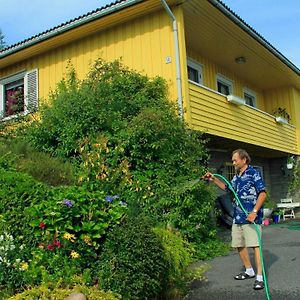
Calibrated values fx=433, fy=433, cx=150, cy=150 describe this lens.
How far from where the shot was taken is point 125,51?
10.6m

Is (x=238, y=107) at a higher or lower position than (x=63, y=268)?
higher

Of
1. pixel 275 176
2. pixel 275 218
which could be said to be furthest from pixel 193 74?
pixel 275 176

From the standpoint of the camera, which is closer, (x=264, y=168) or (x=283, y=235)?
(x=283, y=235)

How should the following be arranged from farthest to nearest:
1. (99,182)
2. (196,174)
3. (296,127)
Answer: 1. (296,127)
2. (196,174)
3. (99,182)

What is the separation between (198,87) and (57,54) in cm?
440

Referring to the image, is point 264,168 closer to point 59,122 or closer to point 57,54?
point 57,54

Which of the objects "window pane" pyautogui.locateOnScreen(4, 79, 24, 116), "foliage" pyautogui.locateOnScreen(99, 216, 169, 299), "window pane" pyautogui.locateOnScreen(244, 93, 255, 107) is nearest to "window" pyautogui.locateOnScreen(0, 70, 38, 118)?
"window pane" pyautogui.locateOnScreen(4, 79, 24, 116)

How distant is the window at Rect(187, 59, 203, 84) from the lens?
40.8 ft

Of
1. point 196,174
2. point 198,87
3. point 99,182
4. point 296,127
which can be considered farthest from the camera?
point 296,127

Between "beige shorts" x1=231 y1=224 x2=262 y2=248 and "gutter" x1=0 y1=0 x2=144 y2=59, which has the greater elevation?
"gutter" x1=0 y1=0 x2=144 y2=59

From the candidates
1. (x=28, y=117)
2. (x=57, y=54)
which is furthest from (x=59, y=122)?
(x=57, y=54)

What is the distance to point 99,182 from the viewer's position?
7.09m

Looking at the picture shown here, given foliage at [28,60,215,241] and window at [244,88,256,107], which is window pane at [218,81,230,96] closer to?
window at [244,88,256,107]

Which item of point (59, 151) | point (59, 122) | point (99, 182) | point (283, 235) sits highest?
point (59, 122)
